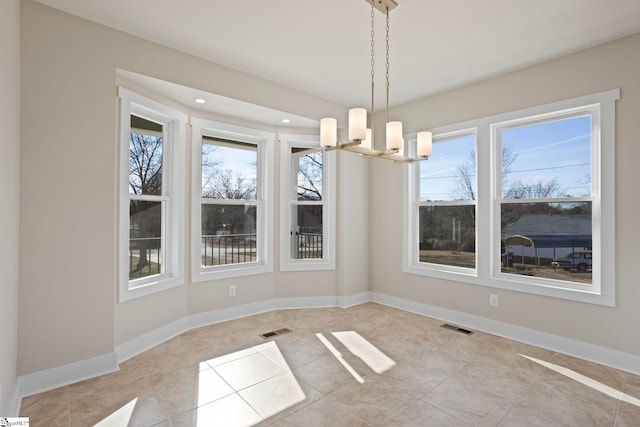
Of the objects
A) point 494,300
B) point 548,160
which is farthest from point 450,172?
point 494,300

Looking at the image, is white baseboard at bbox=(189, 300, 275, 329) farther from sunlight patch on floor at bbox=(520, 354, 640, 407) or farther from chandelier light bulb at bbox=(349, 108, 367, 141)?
sunlight patch on floor at bbox=(520, 354, 640, 407)

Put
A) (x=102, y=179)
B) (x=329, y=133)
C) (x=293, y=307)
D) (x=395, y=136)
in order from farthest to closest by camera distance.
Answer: (x=293, y=307), (x=102, y=179), (x=395, y=136), (x=329, y=133)

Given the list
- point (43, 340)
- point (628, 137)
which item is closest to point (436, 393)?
point (628, 137)

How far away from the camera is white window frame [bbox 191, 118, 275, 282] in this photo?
3.85 metres

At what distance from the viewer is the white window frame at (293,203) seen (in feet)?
14.8

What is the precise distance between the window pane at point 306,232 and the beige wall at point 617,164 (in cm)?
130

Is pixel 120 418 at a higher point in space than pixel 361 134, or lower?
lower

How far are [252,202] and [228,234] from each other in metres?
0.51

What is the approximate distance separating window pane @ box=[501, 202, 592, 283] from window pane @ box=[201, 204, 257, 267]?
3.04 metres

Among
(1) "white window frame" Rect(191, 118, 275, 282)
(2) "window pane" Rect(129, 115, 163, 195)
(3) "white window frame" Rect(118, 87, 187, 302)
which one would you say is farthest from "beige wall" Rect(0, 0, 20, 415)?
(1) "white window frame" Rect(191, 118, 275, 282)

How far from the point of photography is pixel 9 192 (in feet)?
6.92

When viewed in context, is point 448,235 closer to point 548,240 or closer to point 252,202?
point 548,240

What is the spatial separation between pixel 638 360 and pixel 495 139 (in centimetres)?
239

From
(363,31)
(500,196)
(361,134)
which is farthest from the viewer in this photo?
(500,196)
